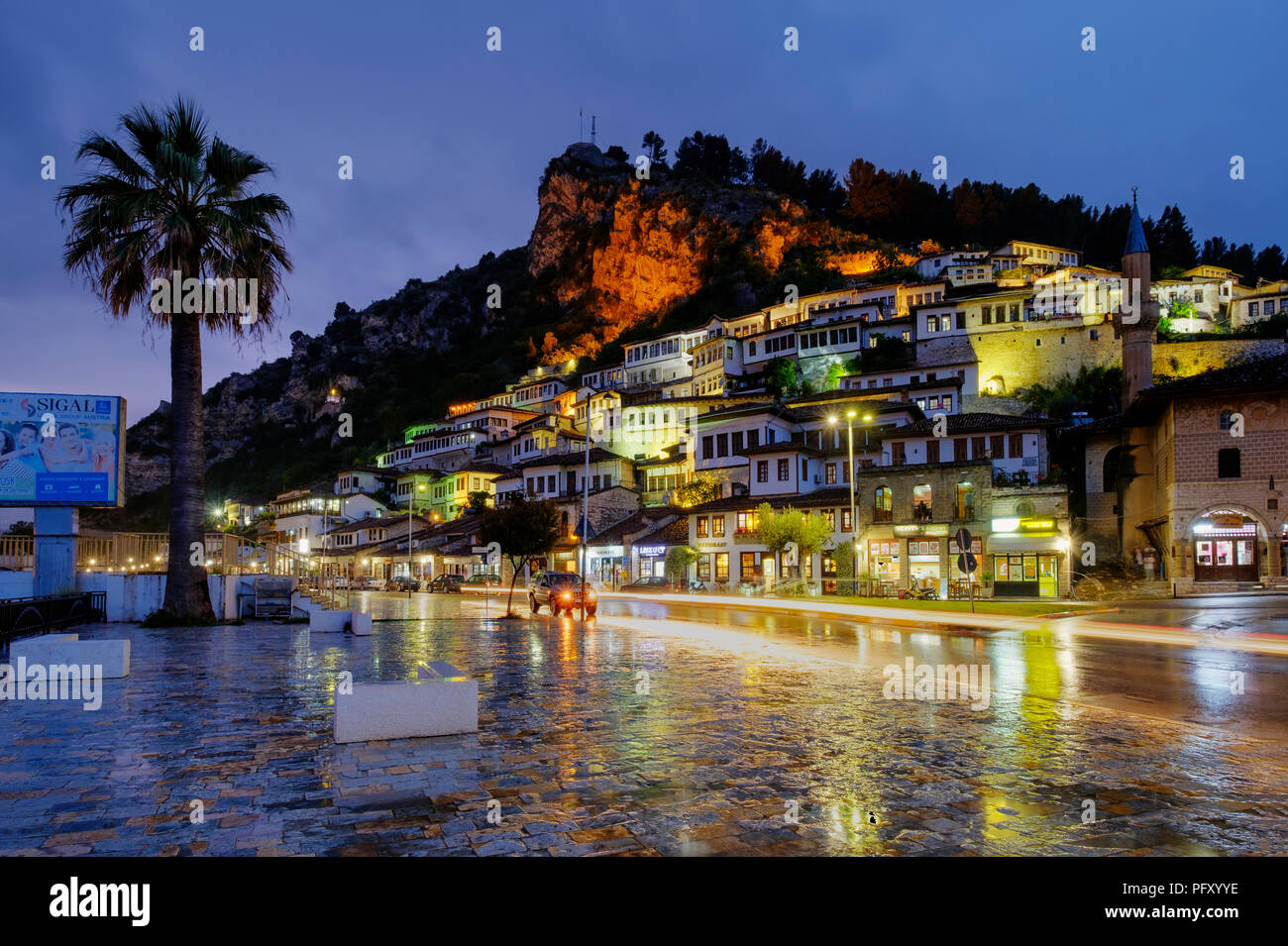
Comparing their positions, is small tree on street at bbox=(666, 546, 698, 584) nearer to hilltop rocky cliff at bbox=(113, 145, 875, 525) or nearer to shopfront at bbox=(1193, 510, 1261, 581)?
shopfront at bbox=(1193, 510, 1261, 581)

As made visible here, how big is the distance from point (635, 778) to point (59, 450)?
21.6 m

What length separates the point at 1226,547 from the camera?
37.7 metres

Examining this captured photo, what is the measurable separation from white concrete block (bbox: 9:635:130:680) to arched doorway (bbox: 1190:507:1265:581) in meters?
43.3

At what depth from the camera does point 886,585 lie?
42.7 metres

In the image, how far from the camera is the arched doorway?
37.0 metres

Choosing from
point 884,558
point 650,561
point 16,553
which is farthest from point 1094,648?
point 650,561

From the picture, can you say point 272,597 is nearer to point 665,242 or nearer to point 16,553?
point 16,553

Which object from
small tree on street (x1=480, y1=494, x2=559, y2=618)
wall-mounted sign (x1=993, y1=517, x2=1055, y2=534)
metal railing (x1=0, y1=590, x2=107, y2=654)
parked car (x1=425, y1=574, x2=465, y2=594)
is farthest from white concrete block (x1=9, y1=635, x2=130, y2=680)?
parked car (x1=425, y1=574, x2=465, y2=594)

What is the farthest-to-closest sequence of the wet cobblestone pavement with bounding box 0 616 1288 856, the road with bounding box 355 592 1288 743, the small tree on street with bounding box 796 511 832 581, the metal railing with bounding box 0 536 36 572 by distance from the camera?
the small tree on street with bounding box 796 511 832 581
the metal railing with bounding box 0 536 36 572
the road with bounding box 355 592 1288 743
the wet cobblestone pavement with bounding box 0 616 1288 856

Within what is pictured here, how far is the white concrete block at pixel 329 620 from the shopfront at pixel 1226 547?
38.6 meters

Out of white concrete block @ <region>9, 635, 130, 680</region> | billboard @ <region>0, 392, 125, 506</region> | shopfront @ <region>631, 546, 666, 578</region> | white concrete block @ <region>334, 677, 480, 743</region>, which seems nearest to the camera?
white concrete block @ <region>334, 677, 480, 743</region>

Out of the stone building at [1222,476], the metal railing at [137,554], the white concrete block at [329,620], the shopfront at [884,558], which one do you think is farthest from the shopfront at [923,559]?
the metal railing at [137,554]
